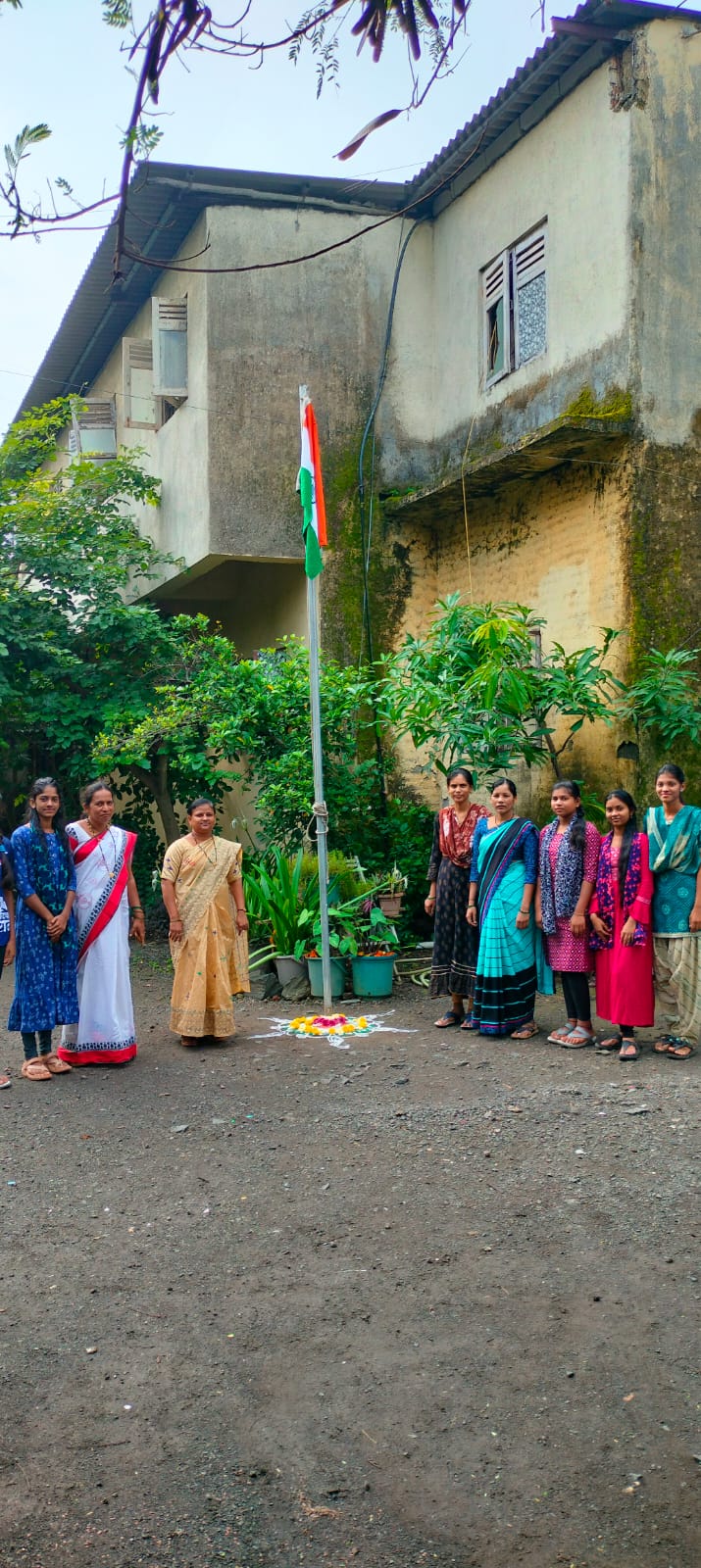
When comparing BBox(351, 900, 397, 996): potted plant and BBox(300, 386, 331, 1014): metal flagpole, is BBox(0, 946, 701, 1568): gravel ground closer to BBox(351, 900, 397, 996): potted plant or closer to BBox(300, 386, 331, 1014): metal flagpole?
BBox(300, 386, 331, 1014): metal flagpole

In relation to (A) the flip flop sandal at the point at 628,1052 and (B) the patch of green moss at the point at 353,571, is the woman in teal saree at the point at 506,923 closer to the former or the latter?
(A) the flip flop sandal at the point at 628,1052

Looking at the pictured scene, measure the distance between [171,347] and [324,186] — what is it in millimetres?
2020

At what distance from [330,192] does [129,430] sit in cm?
432

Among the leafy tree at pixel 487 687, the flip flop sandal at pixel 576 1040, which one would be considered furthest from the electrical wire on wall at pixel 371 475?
the flip flop sandal at pixel 576 1040

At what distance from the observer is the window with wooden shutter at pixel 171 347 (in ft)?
37.8

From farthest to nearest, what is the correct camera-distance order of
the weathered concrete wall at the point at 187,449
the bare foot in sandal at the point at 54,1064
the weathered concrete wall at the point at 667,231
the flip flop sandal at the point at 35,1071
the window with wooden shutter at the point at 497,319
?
the weathered concrete wall at the point at 187,449 < the window with wooden shutter at the point at 497,319 < the weathered concrete wall at the point at 667,231 < the bare foot in sandal at the point at 54,1064 < the flip flop sandal at the point at 35,1071

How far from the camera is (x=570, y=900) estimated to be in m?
6.83

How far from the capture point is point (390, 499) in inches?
444

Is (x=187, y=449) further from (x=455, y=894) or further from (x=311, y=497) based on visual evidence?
(x=455, y=894)

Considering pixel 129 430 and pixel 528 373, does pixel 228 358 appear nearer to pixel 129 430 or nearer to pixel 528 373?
pixel 528 373

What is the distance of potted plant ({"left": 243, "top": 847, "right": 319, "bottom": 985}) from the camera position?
8.64 m

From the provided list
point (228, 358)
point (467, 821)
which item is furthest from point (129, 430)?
point (467, 821)

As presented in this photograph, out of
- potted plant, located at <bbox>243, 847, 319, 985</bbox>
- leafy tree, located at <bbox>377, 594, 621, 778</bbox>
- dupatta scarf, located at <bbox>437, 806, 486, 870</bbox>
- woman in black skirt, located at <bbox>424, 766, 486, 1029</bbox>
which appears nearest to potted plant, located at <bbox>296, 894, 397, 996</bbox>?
potted plant, located at <bbox>243, 847, 319, 985</bbox>

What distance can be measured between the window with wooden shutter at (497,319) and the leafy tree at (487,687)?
104 inches
